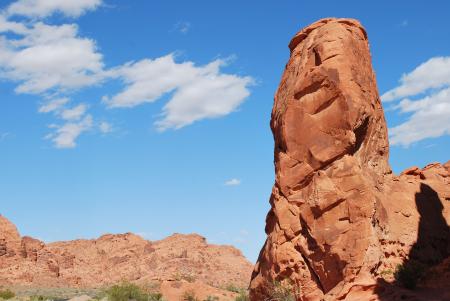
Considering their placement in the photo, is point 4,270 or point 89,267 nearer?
point 4,270

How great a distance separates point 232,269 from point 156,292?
44728mm

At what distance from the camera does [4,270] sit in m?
62.5

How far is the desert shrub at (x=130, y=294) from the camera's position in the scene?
134 feet

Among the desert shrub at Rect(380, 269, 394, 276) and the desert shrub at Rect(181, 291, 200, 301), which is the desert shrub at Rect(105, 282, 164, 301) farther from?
the desert shrub at Rect(380, 269, 394, 276)

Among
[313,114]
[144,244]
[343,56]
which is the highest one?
[144,244]

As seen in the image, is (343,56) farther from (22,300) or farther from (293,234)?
(22,300)

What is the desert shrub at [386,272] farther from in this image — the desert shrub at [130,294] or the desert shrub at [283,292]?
the desert shrub at [130,294]

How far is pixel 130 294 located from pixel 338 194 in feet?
83.5

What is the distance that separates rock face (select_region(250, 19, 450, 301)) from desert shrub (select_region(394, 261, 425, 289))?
0.35m

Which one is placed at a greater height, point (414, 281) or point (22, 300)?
point (22, 300)

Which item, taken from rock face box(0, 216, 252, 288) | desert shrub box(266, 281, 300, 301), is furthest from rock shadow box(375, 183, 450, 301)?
rock face box(0, 216, 252, 288)

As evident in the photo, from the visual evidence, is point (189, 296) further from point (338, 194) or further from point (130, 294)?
point (338, 194)

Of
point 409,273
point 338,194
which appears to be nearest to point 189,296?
point 338,194

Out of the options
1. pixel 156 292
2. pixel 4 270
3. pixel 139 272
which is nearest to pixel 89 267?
pixel 139 272
